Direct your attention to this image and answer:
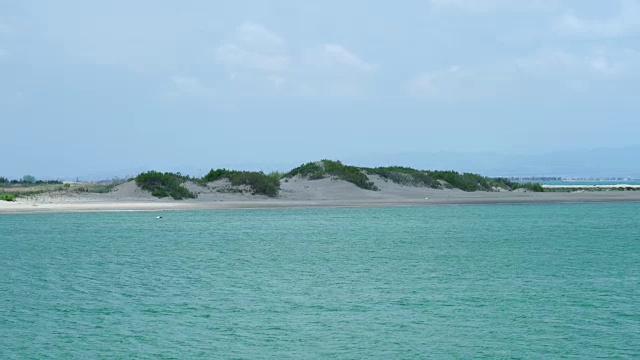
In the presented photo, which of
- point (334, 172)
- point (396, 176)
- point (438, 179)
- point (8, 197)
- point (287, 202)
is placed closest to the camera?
point (8, 197)

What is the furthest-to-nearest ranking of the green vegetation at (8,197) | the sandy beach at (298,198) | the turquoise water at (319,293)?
the green vegetation at (8,197)
the sandy beach at (298,198)
the turquoise water at (319,293)

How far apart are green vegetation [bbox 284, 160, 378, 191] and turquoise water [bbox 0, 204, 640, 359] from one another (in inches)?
1190

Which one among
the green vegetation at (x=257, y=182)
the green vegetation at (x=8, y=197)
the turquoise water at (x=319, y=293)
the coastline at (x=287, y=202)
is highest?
the green vegetation at (x=257, y=182)

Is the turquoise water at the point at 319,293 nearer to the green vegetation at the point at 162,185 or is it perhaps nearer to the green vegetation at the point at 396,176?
the green vegetation at the point at 162,185

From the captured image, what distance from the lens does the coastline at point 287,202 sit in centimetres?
5306

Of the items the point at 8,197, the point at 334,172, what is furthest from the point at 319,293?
the point at 334,172

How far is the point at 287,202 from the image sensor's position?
60406mm

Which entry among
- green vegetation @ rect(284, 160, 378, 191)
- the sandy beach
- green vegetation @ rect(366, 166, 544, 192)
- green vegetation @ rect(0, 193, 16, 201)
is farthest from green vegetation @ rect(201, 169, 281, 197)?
green vegetation @ rect(0, 193, 16, 201)

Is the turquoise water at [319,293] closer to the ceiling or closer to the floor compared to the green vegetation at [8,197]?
closer to the floor

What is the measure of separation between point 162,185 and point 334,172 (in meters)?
15.7

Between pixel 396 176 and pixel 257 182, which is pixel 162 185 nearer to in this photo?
pixel 257 182

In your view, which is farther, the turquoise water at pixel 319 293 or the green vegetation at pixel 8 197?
the green vegetation at pixel 8 197

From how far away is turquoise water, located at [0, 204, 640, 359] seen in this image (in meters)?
14.2

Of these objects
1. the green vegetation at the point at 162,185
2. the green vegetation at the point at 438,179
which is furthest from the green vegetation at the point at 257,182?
the green vegetation at the point at 438,179
